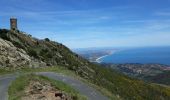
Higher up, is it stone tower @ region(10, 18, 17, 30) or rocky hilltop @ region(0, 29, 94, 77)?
stone tower @ region(10, 18, 17, 30)

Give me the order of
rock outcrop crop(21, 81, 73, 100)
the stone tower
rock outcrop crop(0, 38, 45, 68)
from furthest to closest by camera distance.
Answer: the stone tower, rock outcrop crop(0, 38, 45, 68), rock outcrop crop(21, 81, 73, 100)

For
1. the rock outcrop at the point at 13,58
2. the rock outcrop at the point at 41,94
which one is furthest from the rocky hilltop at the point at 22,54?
the rock outcrop at the point at 41,94

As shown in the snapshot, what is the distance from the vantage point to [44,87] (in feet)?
76.6

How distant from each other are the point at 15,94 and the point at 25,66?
20.0 metres

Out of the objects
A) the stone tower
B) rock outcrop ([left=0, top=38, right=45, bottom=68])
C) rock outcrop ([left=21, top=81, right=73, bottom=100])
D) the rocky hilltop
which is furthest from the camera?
the stone tower

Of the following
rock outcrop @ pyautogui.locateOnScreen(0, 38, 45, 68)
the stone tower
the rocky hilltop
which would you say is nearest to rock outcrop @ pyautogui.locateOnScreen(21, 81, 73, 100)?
rock outcrop @ pyautogui.locateOnScreen(0, 38, 45, 68)

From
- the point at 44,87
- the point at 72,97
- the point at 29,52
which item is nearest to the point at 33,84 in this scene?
the point at 44,87

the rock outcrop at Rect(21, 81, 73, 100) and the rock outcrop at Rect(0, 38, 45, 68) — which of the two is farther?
the rock outcrop at Rect(0, 38, 45, 68)

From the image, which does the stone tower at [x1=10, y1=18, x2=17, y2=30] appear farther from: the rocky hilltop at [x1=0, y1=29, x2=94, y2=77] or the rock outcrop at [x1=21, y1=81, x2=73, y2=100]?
the rock outcrop at [x1=21, y1=81, x2=73, y2=100]

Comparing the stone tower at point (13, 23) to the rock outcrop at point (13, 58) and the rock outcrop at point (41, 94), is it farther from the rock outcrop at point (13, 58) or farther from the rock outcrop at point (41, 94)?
the rock outcrop at point (41, 94)

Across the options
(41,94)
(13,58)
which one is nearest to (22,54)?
(13,58)

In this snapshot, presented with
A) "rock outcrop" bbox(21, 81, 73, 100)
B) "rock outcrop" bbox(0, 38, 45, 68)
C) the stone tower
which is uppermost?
the stone tower

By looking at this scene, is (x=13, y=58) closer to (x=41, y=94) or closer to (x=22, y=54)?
(x=22, y=54)

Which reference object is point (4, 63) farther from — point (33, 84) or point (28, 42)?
point (33, 84)
